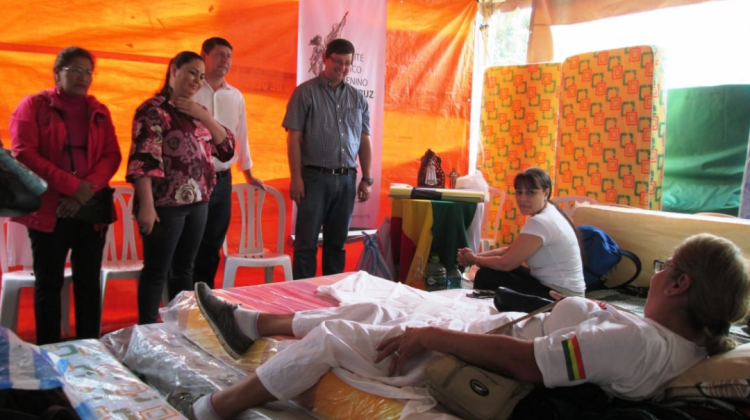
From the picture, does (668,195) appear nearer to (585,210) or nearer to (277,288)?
(585,210)

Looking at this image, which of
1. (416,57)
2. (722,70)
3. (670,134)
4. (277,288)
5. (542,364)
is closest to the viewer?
(542,364)

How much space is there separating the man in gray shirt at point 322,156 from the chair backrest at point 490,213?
1.45 meters

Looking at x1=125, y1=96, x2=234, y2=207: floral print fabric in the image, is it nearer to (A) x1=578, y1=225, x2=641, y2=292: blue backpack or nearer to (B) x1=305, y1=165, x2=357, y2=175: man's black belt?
(B) x1=305, y1=165, x2=357, y2=175: man's black belt

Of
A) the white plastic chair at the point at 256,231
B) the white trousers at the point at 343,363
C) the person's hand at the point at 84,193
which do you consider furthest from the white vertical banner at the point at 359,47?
the white trousers at the point at 343,363

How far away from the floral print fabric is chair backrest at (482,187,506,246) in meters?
2.56

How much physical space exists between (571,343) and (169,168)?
79.6 inches

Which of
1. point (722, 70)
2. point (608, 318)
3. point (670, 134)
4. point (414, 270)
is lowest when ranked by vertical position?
point (414, 270)

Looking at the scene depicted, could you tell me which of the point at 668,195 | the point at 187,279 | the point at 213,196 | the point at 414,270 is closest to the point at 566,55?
the point at 668,195

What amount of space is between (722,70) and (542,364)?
144 inches

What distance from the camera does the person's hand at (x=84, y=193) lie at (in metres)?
2.66

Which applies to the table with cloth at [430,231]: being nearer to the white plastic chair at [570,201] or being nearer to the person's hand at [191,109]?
the white plastic chair at [570,201]

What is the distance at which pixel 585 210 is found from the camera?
11.6 feet

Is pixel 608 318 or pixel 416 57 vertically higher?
pixel 416 57

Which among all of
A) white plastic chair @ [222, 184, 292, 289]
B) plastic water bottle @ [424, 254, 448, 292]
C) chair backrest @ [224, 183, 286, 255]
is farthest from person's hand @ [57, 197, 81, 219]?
plastic water bottle @ [424, 254, 448, 292]
